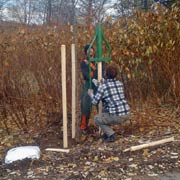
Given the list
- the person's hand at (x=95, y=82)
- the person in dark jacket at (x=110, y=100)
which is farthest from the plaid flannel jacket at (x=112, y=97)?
the person's hand at (x=95, y=82)

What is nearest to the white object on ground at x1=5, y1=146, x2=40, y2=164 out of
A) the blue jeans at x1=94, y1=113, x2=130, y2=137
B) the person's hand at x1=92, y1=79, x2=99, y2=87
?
the blue jeans at x1=94, y1=113, x2=130, y2=137

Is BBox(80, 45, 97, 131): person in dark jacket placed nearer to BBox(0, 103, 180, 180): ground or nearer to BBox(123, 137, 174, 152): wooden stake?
BBox(0, 103, 180, 180): ground

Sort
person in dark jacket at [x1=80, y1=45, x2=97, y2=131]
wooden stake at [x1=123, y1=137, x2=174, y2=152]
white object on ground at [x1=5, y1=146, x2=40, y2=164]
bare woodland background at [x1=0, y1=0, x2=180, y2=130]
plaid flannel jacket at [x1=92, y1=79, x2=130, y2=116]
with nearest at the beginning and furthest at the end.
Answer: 1. white object on ground at [x1=5, y1=146, x2=40, y2=164]
2. wooden stake at [x1=123, y1=137, x2=174, y2=152]
3. plaid flannel jacket at [x1=92, y1=79, x2=130, y2=116]
4. person in dark jacket at [x1=80, y1=45, x2=97, y2=131]
5. bare woodland background at [x1=0, y1=0, x2=180, y2=130]

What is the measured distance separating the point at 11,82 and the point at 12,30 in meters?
1.84

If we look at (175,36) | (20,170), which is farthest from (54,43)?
(20,170)

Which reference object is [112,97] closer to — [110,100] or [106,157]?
[110,100]

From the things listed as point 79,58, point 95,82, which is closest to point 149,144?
point 95,82

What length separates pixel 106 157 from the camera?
14.4ft

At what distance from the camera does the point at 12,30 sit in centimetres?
696

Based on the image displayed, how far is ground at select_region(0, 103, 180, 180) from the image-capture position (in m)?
3.94

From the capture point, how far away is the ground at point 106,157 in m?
3.94

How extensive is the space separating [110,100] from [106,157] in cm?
92

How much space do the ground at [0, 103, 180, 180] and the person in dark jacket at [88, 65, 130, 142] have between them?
1.30 feet

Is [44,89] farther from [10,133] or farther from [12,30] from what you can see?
[12,30]
